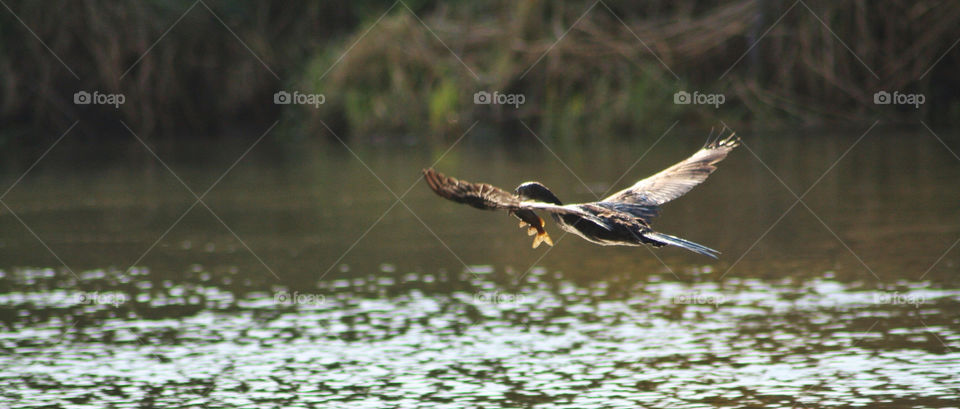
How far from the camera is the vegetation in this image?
35406 mm

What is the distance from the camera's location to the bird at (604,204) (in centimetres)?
802

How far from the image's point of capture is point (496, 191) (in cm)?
810

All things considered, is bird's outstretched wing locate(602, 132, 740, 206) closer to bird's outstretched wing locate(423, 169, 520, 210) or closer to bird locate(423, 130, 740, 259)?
bird locate(423, 130, 740, 259)

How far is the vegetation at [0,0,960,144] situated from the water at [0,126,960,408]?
8.89 m

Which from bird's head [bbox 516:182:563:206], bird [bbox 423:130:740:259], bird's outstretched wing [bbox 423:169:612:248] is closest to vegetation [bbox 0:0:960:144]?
bird [bbox 423:130:740:259]

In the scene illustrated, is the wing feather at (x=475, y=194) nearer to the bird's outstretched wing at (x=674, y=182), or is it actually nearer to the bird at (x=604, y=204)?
the bird at (x=604, y=204)

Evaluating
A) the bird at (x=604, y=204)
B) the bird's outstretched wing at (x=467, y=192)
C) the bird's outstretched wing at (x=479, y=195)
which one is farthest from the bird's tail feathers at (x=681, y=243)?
the bird's outstretched wing at (x=467, y=192)

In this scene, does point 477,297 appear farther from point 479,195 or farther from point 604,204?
point 479,195

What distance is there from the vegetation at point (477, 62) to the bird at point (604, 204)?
83.4 ft

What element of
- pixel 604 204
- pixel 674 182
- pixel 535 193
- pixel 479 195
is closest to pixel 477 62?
pixel 674 182

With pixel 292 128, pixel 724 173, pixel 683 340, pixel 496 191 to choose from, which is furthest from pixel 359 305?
pixel 292 128

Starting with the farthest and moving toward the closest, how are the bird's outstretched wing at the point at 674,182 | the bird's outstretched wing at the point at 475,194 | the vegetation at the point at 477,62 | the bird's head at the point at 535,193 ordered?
1. the vegetation at the point at 477,62
2. the bird's outstretched wing at the point at 674,182
3. the bird's head at the point at 535,193
4. the bird's outstretched wing at the point at 475,194

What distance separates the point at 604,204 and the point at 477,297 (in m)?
5.86

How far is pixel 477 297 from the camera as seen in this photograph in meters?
15.4
